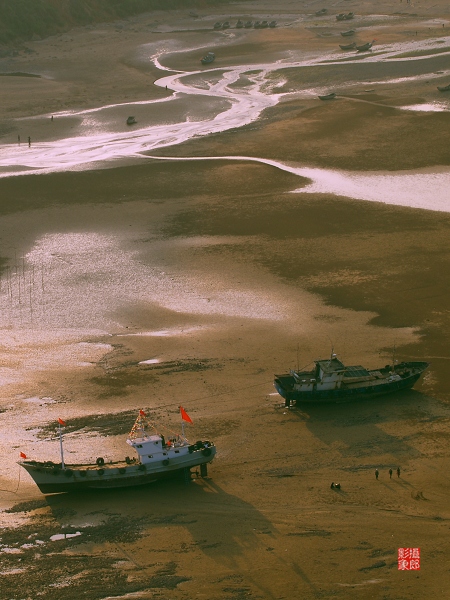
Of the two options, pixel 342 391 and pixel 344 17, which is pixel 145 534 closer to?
pixel 342 391

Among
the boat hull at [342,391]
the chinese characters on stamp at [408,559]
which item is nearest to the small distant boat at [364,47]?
the boat hull at [342,391]

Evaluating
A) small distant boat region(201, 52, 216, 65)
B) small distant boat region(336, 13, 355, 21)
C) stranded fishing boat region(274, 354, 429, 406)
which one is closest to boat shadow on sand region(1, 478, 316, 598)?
stranded fishing boat region(274, 354, 429, 406)

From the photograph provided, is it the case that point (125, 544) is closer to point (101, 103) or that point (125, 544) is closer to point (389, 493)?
point (389, 493)

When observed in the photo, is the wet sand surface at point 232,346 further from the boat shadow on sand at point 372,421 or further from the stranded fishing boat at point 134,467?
the stranded fishing boat at point 134,467

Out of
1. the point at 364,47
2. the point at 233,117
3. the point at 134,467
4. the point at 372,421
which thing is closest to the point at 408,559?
the point at 372,421

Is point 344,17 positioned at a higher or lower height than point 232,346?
higher

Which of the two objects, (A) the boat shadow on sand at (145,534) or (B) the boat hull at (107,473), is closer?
(A) the boat shadow on sand at (145,534)
